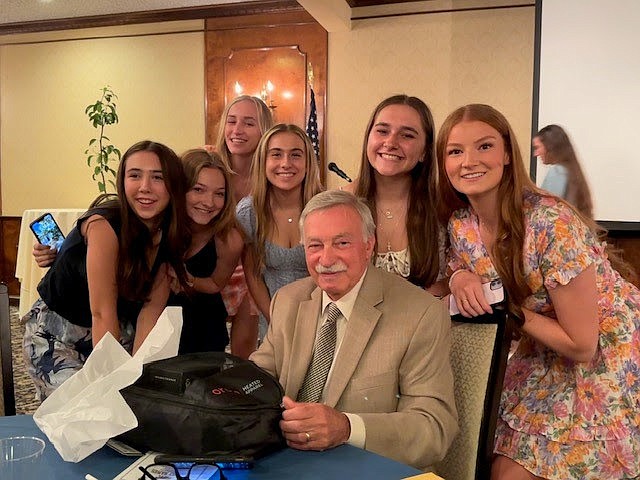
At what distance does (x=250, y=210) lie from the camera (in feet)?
8.83

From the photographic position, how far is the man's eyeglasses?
1042mm

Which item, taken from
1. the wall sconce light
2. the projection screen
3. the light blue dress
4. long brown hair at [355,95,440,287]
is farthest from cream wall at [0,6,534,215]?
long brown hair at [355,95,440,287]

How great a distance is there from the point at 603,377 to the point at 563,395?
12cm

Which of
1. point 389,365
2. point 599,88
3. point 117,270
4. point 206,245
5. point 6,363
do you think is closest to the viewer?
point 389,365

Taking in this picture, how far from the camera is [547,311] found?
1.82 m

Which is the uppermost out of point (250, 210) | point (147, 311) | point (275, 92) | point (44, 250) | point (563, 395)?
point (275, 92)

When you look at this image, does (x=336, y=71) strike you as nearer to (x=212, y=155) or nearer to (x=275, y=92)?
(x=275, y=92)

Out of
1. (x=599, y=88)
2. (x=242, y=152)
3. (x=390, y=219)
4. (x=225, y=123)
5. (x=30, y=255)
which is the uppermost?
(x=599, y=88)

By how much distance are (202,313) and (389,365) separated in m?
1.19

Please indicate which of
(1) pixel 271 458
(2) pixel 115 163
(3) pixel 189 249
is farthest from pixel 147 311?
(2) pixel 115 163

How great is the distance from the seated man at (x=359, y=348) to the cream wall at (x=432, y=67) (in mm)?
4362

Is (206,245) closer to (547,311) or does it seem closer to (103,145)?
(547,311)

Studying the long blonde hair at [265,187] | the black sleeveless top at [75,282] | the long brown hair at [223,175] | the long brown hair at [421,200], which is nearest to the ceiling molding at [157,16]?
the long blonde hair at [265,187]

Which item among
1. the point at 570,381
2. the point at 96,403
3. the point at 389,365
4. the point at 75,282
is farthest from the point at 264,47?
the point at 96,403
